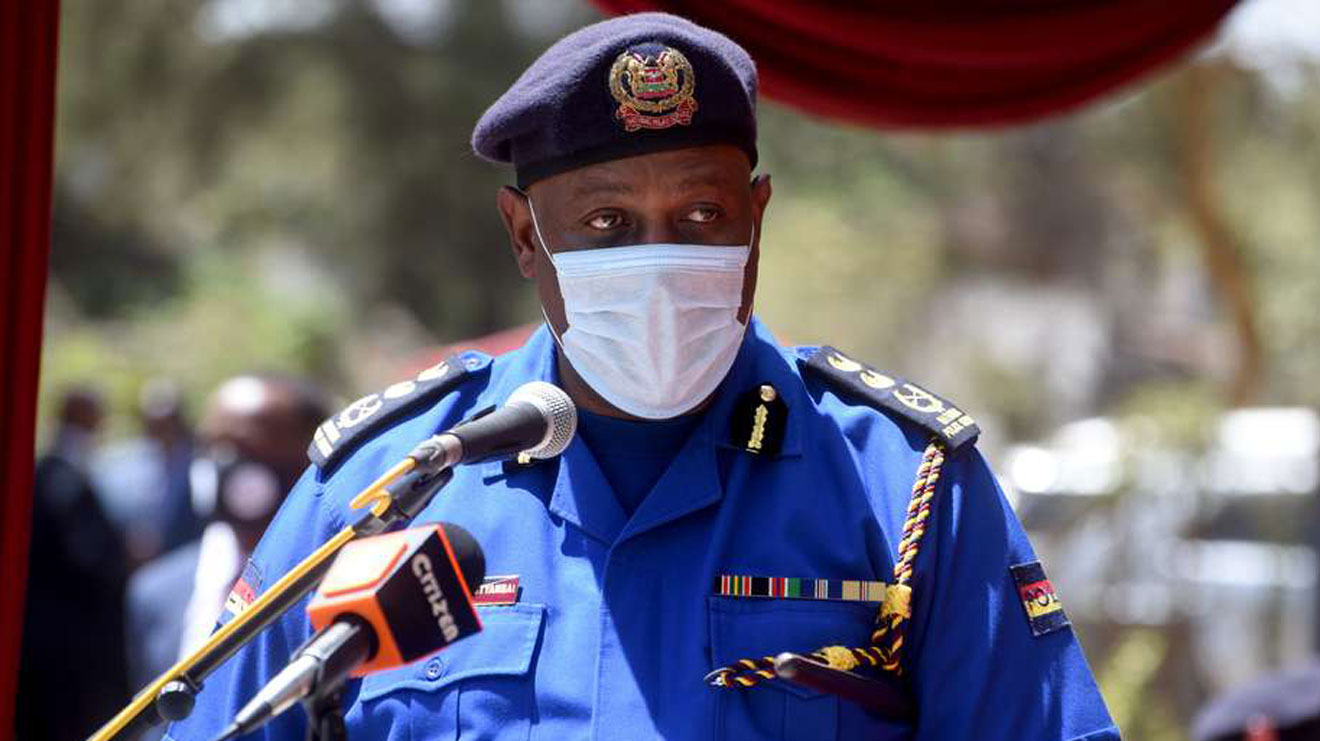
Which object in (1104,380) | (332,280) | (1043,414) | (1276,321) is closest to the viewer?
(1276,321)

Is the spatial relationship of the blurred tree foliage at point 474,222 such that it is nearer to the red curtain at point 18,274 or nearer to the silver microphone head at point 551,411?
the red curtain at point 18,274

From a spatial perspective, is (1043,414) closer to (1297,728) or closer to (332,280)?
(332,280)

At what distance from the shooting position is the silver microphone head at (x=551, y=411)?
2334 millimetres

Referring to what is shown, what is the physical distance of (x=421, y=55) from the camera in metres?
21.5

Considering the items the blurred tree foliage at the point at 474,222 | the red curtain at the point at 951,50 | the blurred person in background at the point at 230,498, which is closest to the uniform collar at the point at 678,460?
the red curtain at the point at 951,50

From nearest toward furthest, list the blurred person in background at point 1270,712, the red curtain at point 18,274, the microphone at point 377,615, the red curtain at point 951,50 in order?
the microphone at point 377,615 < the red curtain at point 18,274 < the red curtain at point 951,50 < the blurred person in background at point 1270,712

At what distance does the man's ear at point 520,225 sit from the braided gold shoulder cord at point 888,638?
28.6 inches

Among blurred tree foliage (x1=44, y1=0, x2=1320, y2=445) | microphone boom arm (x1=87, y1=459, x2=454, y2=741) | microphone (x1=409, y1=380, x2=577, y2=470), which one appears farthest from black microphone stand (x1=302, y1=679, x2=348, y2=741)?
blurred tree foliage (x1=44, y1=0, x2=1320, y2=445)

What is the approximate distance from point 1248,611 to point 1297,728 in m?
6.08

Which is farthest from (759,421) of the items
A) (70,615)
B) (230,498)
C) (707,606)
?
(70,615)

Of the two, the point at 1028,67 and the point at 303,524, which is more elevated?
the point at 1028,67

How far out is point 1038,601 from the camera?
250cm

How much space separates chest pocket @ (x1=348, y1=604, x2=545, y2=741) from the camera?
2.48 metres

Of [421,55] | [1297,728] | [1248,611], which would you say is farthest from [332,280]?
[1297,728]
